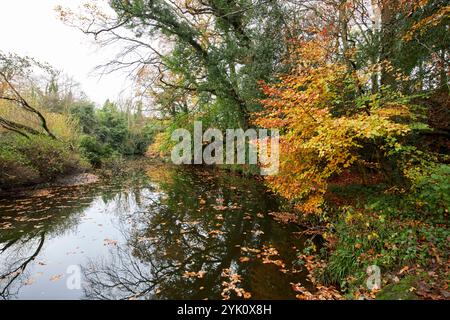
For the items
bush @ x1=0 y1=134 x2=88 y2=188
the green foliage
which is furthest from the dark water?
the green foliage

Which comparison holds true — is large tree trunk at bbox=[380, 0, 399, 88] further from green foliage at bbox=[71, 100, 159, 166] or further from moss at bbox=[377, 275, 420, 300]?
green foliage at bbox=[71, 100, 159, 166]

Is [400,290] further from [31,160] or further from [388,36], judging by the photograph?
[31,160]

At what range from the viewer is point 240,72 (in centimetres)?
1340

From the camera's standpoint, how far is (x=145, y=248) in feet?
19.0

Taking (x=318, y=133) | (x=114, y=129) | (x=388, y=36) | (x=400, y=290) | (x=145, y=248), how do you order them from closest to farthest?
(x=400, y=290)
(x=318, y=133)
(x=145, y=248)
(x=388, y=36)
(x=114, y=129)

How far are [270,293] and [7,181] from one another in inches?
438

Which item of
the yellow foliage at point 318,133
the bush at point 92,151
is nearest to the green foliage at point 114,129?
the bush at point 92,151

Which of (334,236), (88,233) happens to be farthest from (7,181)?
(334,236)

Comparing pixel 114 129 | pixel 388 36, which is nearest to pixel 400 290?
pixel 388 36

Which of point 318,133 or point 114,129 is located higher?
point 114,129

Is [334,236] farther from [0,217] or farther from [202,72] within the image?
[202,72]

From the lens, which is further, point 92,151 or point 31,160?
point 92,151

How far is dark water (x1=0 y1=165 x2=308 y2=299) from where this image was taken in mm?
4340

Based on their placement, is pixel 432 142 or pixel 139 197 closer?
pixel 432 142
